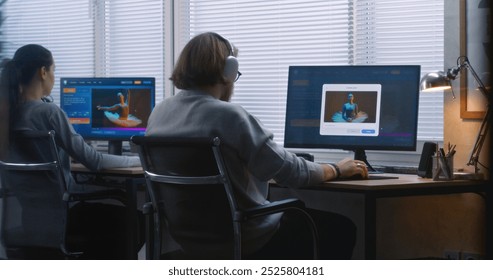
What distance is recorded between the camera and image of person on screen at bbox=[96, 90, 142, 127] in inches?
158

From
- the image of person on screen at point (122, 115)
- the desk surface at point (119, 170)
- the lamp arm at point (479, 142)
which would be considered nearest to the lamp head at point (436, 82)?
the lamp arm at point (479, 142)

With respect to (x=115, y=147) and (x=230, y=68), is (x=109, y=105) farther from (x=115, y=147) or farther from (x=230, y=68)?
(x=230, y=68)

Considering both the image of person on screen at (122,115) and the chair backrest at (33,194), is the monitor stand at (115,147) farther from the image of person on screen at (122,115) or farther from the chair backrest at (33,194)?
the chair backrest at (33,194)

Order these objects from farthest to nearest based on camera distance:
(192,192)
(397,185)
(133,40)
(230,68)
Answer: (133,40) < (397,185) < (230,68) < (192,192)

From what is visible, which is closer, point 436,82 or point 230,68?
point 230,68

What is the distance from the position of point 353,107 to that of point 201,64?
93 centimetres

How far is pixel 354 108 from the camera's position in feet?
10.9

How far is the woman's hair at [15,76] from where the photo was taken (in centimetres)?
327

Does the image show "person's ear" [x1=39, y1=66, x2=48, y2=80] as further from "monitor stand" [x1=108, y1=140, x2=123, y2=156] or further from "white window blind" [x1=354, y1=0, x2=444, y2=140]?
"white window blind" [x1=354, y1=0, x2=444, y2=140]

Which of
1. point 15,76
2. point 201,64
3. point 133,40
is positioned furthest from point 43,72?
point 133,40

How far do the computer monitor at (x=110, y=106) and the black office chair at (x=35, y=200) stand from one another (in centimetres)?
88
